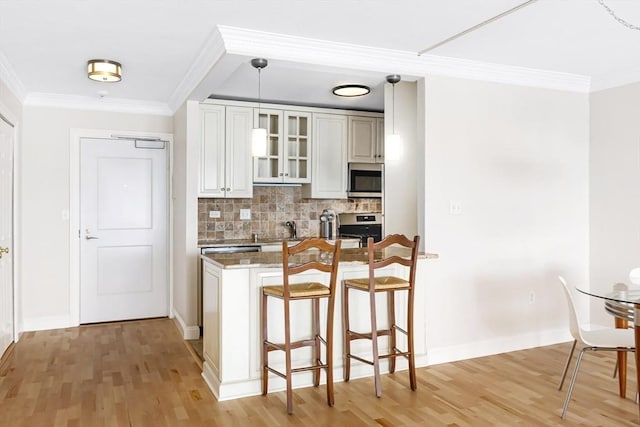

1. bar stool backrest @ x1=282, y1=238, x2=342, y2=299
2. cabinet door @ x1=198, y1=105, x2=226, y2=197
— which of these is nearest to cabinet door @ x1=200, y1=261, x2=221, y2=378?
bar stool backrest @ x1=282, y1=238, x2=342, y2=299

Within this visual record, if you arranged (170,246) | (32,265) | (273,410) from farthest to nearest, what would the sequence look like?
(170,246)
(32,265)
(273,410)

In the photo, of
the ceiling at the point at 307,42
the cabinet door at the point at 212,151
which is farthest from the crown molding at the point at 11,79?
the cabinet door at the point at 212,151

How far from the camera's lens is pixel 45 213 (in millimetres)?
5086

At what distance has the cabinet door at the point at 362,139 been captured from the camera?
581cm

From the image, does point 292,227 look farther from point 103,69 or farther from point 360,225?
point 103,69

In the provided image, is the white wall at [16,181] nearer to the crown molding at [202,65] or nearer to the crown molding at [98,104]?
the crown molding at [98,104]

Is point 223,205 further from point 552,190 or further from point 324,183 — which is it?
point 552,190

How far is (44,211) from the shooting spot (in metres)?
5.08

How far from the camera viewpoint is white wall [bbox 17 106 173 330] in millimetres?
5008

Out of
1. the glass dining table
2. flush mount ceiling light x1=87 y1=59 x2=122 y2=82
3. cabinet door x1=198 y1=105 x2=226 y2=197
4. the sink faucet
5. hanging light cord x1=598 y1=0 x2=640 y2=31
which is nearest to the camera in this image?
the glass dining table

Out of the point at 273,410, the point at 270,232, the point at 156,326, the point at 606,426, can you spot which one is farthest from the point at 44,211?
the point at 606,426

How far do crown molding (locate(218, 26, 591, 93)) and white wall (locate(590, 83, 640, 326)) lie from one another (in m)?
0.33

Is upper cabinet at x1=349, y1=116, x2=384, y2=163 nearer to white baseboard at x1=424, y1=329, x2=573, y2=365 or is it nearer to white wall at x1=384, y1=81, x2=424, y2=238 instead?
white wall at x1=384, y1=81, x2=424, y2=238

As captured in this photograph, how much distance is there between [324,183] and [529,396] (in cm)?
318
